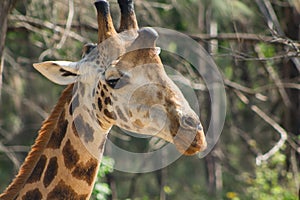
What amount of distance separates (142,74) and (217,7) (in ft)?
11.1

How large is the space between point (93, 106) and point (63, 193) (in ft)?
1.45

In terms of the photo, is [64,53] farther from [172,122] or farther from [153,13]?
[172,122]

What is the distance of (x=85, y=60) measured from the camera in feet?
12.7

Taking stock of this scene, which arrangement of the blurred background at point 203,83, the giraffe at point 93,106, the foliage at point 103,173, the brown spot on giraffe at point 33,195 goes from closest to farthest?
the giraffe at point 93,106
the brown spot on giraffe at point 33,195
the foliage at point 103,173
the blurred background at point 203,83

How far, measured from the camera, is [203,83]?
739 centimetres

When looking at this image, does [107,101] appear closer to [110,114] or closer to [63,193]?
[110,114]

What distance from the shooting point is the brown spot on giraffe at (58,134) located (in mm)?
3881

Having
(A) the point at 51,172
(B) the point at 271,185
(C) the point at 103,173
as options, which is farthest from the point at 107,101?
(B) the point at 271,185

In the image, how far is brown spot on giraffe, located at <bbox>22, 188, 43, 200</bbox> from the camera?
385cm

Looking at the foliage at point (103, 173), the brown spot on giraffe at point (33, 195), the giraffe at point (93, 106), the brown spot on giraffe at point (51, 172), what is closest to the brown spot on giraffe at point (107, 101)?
the giraffe at point (93, 106)

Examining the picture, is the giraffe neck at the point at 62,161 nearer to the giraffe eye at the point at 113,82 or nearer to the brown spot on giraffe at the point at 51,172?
the brown spot on giraffe at the point at 51,172

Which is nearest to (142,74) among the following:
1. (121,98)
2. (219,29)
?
(121,98)

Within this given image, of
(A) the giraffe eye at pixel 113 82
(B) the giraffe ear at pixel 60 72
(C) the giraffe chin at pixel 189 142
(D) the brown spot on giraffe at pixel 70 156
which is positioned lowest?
(D) the brown spot on giraffe at pixel 70 156

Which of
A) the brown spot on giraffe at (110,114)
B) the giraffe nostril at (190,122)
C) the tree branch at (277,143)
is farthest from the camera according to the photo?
the tree branch at (277,143)
